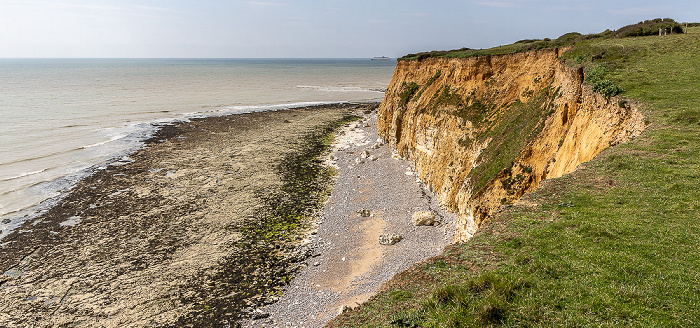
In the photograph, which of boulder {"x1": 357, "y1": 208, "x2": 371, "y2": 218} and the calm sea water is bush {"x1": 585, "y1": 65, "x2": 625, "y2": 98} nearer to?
boulder {"x1": 357, "y1": 208, "x2": 371, "y2": 218}

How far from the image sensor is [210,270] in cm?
1991

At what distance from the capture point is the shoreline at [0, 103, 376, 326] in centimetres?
1727

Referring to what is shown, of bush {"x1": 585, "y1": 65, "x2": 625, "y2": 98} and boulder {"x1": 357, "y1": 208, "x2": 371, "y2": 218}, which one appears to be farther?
boulder {"x1": 357, "y1": 208, "x2": 371, "y2": 218}

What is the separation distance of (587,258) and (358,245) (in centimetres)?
1508

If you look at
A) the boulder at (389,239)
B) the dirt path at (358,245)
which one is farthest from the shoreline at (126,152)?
the boulder at (389,239)

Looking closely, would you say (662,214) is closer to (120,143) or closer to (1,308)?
(1,308)

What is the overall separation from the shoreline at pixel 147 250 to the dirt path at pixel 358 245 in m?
1.60

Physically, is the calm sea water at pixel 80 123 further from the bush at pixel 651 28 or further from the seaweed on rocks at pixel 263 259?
the bush at pixel 651 28

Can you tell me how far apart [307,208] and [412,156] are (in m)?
13.7

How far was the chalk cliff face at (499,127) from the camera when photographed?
16.6 meters

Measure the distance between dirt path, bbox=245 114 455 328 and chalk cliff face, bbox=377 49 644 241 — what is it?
2109 millimetres

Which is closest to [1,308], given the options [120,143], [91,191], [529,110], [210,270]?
[210,270]

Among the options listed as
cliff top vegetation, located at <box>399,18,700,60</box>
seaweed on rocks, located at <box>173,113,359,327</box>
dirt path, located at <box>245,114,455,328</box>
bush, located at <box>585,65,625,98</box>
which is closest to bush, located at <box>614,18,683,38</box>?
cliff top vegetation, located at <box>399,18,700,60</box>

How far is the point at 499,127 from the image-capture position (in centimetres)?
2389
